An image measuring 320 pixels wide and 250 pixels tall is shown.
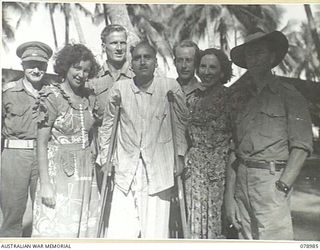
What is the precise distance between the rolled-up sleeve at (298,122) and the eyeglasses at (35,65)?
3.89 ft

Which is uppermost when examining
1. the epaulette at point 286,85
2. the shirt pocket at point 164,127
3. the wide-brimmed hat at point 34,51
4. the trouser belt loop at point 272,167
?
the wide-brimmed hat at point 34,51

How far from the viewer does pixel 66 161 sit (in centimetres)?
225

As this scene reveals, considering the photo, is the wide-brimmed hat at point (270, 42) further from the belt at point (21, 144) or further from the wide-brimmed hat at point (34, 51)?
the belt at point (21, 144)

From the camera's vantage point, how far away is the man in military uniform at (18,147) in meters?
2.26

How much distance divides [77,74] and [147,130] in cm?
43

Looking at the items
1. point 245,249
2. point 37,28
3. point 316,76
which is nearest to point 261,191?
point 245,249

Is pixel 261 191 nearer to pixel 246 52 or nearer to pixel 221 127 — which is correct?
pixel 221 127

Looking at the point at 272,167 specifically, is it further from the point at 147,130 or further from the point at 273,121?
the point at 147,130

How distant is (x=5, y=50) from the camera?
2326 mm

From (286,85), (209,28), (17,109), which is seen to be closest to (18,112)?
(17,109)

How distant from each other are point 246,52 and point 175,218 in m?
0.88

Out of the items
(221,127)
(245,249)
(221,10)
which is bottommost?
(245,249)

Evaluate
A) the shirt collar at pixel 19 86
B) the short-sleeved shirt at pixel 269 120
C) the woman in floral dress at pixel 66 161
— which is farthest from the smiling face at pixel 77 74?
the short-sleeved shirt at pixel 269 120

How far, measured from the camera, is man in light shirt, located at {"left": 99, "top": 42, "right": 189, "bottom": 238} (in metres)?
2.25
